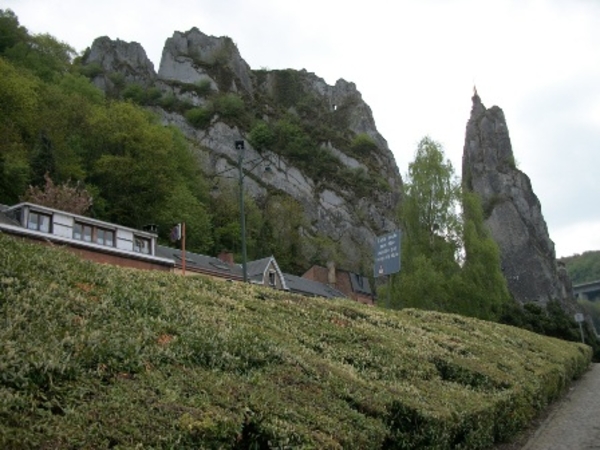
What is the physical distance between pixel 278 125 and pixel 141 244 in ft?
239

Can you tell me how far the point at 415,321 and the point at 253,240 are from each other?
55.0 m

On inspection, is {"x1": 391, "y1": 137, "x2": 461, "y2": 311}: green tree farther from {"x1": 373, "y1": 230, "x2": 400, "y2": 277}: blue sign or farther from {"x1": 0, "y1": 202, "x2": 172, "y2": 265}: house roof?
{"x1": 0, "y1": 202, "x2": 172, "y2": 265}: house roof

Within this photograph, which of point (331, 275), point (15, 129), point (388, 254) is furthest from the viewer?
point (331, 275)

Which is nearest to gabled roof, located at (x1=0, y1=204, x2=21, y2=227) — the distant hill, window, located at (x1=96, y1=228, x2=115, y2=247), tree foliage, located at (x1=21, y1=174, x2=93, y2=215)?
window, located at (x1=96, y1=228, x2=115, y2=247)

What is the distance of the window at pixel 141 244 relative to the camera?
38.5 m

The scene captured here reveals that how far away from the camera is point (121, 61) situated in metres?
114

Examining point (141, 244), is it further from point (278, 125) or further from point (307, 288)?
point (278, 125)

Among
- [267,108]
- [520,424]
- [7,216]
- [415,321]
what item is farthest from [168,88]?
[520,424]

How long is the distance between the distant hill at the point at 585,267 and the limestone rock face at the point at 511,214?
4063 cm

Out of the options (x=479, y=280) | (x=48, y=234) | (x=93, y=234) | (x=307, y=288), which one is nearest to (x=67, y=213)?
(x=48, y=234)

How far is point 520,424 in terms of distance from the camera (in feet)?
44.0

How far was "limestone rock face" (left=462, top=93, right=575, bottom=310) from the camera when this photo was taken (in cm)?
8362

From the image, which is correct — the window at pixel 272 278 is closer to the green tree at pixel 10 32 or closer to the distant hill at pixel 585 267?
the green tree at pixel 10 32

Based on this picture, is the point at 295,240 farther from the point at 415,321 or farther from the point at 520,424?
the point at 520,424
